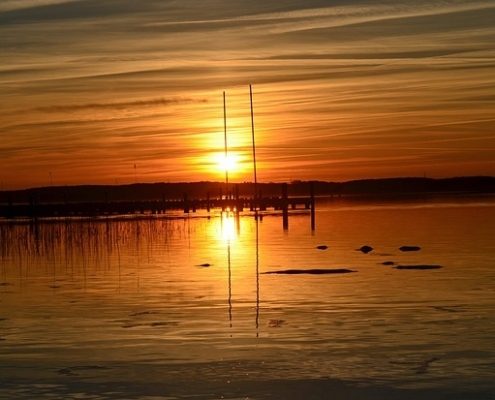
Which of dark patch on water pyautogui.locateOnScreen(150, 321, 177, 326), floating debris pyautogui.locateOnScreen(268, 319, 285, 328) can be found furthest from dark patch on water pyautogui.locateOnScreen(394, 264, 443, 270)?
dark patch on water pyautogui.locateOnScreen(150, 321, 177, 326)

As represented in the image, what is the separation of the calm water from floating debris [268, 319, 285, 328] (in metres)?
0.04

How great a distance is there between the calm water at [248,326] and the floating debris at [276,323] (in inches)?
1.5

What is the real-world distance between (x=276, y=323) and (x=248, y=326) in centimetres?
58

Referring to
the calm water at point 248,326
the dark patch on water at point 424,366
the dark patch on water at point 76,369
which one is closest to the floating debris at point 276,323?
the calm water at point 248,326

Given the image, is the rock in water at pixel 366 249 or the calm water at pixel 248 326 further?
the rock in water at pixel 366 249

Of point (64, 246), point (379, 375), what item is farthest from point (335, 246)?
point (379, 375)

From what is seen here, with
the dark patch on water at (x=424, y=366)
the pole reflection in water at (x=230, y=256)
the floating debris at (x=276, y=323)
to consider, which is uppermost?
the floating debris at (x=276, y=323)

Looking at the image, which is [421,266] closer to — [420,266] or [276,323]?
[420,266]

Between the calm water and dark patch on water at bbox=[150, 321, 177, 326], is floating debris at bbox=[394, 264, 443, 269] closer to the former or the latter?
the calm water

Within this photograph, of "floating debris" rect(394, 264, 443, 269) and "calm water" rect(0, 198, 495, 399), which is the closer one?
"calm water" rect(0, 198, 495, 399)

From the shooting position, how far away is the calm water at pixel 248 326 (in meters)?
13.1

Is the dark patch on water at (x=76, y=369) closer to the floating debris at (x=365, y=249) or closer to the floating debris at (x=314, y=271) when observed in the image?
the floating debris at (x=314, y=271)

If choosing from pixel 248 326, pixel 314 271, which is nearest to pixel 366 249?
pixel 314 271

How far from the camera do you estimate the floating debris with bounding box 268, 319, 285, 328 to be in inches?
695
